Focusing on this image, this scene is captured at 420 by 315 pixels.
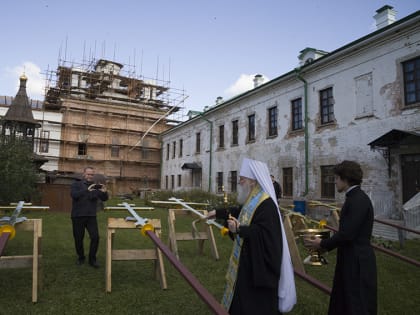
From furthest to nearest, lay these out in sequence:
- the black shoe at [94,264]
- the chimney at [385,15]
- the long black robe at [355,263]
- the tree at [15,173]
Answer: the tree at [15,173] < the chimney at [385,15] < the black shoe at [94,264] < the long black robe at [355,263]

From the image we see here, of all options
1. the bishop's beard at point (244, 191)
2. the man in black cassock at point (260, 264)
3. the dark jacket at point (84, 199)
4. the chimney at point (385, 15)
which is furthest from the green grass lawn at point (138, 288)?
the chimney at point (385, 15)

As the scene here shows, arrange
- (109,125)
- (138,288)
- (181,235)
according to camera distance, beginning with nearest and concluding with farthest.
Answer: (138,288) < (181,235) < (109,125)

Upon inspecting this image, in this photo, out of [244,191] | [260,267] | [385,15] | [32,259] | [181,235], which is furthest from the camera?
[385,15]

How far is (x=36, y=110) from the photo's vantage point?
3212 centimetres

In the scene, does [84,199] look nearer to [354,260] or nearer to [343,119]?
[354,260]

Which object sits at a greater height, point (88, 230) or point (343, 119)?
point (343, 119)

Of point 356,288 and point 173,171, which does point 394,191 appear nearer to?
point 356,288

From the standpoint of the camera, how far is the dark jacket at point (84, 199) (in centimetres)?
595

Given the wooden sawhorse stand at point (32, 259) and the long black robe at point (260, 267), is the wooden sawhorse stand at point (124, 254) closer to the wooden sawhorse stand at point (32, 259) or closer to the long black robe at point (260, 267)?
the wooden sawhorse stand at point (32, 259)

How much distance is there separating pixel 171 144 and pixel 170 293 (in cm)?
2889

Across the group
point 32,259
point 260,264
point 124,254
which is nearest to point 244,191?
point 260,264

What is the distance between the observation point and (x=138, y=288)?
495 centimetres

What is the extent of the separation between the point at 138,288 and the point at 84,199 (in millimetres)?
2045

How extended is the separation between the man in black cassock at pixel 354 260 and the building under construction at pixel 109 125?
30709 mm
